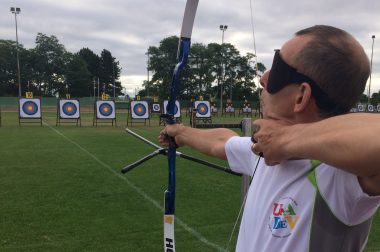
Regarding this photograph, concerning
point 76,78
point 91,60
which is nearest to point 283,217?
point 76,78

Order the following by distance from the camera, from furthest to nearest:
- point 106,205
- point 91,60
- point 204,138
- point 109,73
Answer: point 109,73 → point 91,60 → point 106,205 → point 204,138

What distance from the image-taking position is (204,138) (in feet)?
5.43

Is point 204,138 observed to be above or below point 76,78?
below

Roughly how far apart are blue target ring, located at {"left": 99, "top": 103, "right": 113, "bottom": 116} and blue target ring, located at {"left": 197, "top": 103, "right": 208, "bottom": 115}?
4.87m

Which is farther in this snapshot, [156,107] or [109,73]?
[109,73]

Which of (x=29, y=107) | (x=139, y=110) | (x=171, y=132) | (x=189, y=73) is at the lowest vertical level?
(x=139, y=110)

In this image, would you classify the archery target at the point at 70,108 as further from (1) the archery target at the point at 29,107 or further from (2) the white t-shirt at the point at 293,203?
(2) the white t-shirt at the point at 293,203

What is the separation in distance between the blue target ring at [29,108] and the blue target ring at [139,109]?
4.59 metres

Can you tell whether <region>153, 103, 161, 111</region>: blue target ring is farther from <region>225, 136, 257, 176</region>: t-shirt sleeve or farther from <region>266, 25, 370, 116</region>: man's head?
<region>266, 25, 370, 116</region>: man's head

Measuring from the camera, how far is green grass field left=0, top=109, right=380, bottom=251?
369cm

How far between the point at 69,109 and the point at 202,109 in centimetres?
698

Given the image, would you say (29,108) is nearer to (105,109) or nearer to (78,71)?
(105,109)

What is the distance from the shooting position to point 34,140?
11.7 m

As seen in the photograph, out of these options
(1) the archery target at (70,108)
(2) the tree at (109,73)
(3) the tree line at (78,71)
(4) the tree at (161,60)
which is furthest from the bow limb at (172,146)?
(2) the tree at (109,73)
